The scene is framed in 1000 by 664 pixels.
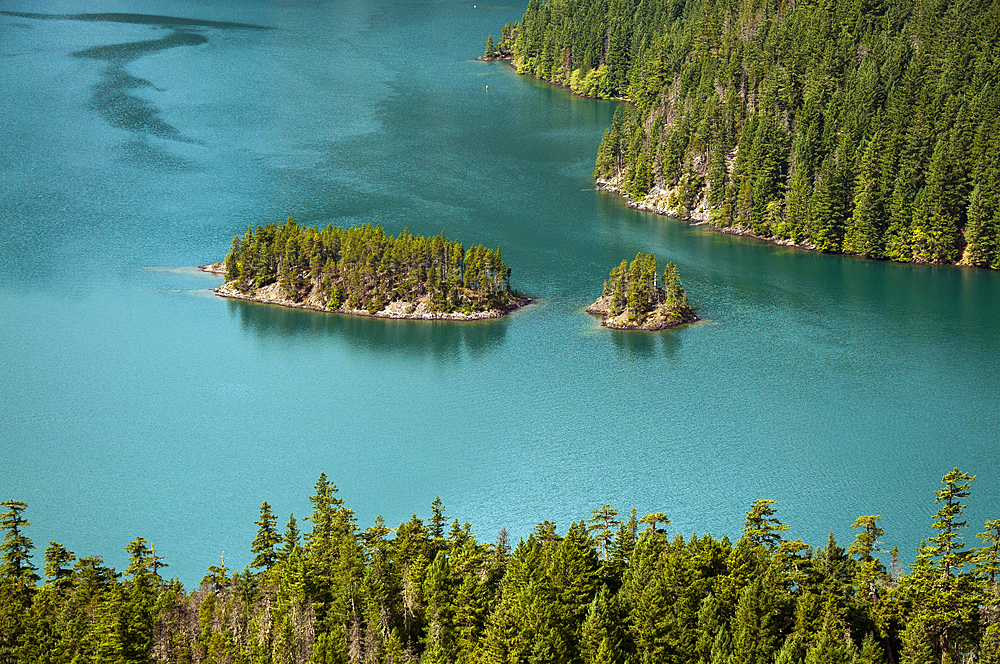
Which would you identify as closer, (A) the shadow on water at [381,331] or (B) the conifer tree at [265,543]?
(B) the conifer tree at [265,543]

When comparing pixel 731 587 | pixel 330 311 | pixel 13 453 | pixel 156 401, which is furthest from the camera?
pixel 330 311

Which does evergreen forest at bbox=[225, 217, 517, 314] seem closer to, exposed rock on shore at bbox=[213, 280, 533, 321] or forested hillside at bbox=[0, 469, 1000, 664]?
exposed rock on shore at bbox=[213, 280, 533, 321]

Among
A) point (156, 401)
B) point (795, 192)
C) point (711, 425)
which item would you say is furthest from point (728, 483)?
point (795, 192)

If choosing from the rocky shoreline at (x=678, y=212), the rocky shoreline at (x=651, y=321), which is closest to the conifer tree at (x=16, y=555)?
the rocky shoreline at (x=651, y=321)

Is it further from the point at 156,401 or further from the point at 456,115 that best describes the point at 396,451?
the point at 456,115

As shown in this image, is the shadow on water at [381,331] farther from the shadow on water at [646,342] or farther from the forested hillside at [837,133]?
the forested hillside at [837,133]

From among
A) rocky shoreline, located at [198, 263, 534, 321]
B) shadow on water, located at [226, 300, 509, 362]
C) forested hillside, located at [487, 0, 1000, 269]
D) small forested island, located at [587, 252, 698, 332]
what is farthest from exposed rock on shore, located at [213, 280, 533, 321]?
forested hillside, located at [487, 0, 1000, 269]
